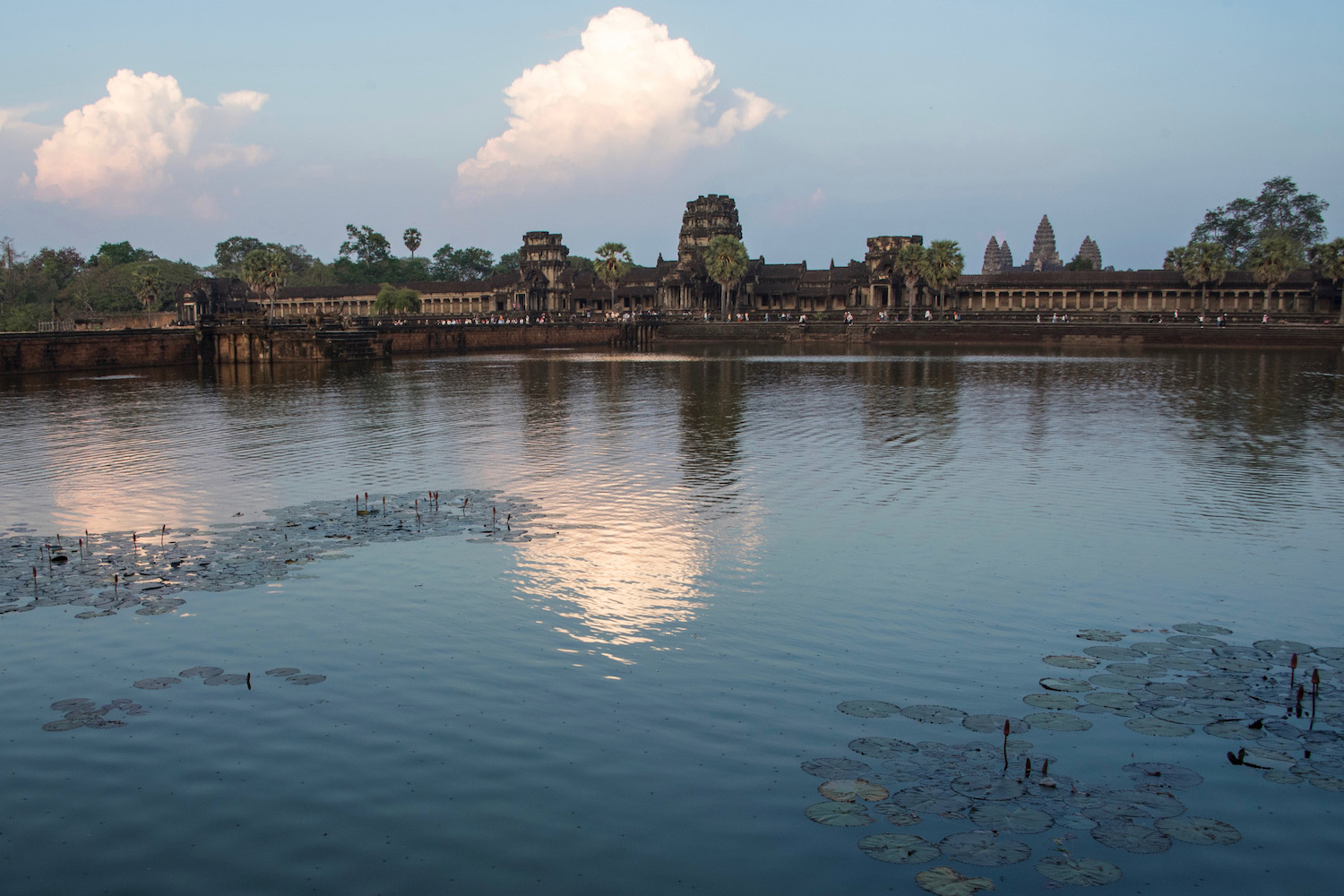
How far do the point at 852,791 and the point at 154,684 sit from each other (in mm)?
6127

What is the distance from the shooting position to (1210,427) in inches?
1025

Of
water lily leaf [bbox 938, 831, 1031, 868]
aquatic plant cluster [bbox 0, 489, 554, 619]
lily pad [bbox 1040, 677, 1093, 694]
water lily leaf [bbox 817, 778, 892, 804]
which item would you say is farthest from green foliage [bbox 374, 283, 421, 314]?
water lily leaf [bbox 938, 831, 1031, 868]

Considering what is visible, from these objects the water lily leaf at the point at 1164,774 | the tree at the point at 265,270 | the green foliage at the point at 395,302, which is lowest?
the water lily leaf at the point at 1164,774

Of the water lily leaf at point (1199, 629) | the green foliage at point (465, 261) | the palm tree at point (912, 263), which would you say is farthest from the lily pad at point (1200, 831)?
the green foliage at point (465, 261)

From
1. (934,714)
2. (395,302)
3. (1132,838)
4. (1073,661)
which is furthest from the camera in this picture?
(395,302)

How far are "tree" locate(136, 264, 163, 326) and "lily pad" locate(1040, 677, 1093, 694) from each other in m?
118

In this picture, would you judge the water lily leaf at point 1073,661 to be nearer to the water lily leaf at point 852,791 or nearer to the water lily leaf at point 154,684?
the water lily leaf at point 852,791

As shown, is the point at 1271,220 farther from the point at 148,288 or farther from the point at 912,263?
the point at 148,288

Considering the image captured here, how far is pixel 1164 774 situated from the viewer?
6.84 meters

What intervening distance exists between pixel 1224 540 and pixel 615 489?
381 inches

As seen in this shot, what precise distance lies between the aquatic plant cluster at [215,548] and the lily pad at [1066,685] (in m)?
7.66

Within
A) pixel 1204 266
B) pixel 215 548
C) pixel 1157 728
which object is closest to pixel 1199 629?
pixel 1157 728

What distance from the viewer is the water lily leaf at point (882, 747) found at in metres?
7.18

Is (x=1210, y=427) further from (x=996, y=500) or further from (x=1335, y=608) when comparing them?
(x=1335, y=608)
